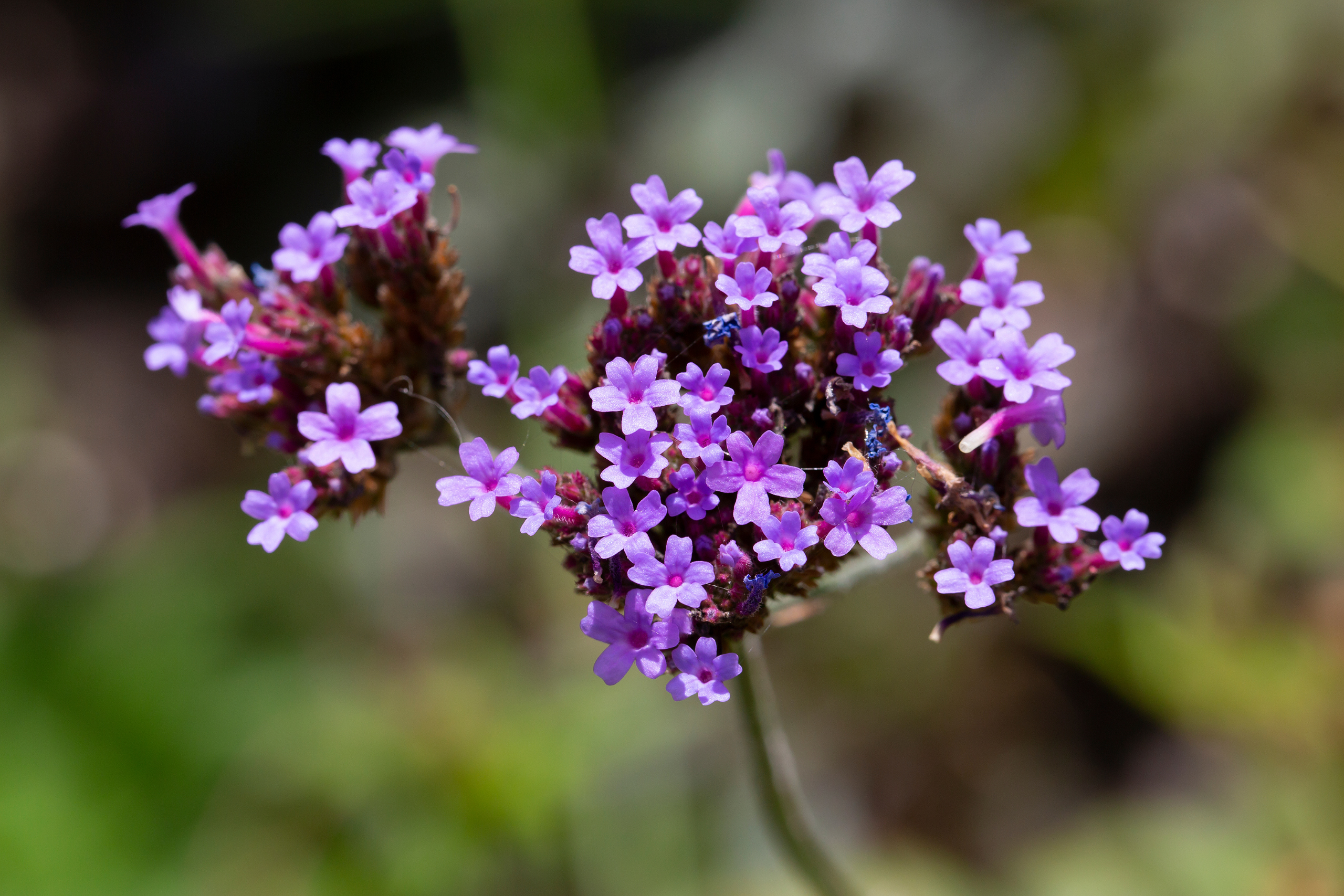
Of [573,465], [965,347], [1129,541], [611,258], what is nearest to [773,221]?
[611,258]

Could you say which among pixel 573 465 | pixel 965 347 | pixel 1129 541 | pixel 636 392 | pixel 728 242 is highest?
pixel 573 465

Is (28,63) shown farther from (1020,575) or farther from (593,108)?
(1020,575)

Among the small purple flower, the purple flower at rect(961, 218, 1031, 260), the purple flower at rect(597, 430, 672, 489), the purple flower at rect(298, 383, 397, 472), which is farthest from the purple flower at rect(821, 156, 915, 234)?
the purple flower at rect(298, 383, 397, 472)

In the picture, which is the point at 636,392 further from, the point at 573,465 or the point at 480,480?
the point at 573,465

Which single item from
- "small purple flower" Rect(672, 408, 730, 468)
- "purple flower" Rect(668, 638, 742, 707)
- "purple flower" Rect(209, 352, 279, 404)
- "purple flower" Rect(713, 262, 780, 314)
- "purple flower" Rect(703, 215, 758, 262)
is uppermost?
"purple flower" Rect(703, 215, 758, 262)

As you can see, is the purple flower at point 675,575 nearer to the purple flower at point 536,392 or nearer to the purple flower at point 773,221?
the purple flower at point 536,392

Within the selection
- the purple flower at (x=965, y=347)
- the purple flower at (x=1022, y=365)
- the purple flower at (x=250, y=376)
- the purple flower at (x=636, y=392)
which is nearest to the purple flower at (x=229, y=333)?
the purple flower at (x=250, y=376)

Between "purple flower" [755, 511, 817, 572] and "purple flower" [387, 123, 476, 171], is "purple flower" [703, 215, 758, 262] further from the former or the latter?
"purple flower" [387, 123, 476, 171]
